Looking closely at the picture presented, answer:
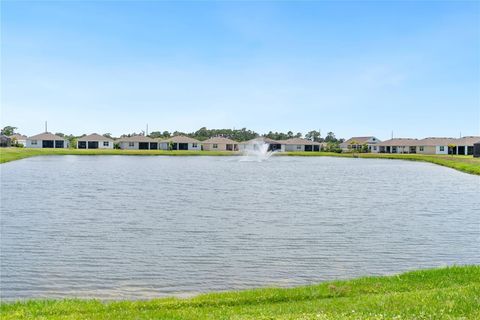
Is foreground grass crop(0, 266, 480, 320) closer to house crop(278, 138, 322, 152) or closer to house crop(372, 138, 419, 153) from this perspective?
house crop(372, 138, 419, 153)

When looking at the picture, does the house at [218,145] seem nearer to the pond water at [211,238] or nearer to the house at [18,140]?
the house at [18,140]

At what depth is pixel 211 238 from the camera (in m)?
22.9

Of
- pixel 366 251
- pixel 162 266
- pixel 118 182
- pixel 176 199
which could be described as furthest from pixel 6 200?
pixel 366 251

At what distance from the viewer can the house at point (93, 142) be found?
145 metres

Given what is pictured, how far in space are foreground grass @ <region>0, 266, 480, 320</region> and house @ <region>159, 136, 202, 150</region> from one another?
13662 centimetres

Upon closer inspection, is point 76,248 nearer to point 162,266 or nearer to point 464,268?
point 162,266

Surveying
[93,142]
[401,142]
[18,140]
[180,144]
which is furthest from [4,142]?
[401,142]

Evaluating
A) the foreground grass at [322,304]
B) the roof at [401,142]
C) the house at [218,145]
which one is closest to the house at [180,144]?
the house at [218,145]

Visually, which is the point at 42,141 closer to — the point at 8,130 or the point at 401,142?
the point at 8,130

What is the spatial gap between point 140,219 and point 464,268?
57.1 feet

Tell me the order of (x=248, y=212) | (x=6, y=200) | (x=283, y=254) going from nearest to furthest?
(x=283, y=254) < (x=248, y=212) < (x=6, y=200)

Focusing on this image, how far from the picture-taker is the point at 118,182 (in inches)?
1950

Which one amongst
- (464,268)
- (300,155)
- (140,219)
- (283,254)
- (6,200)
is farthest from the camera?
(300,155)

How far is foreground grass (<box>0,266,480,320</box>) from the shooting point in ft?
34.0
